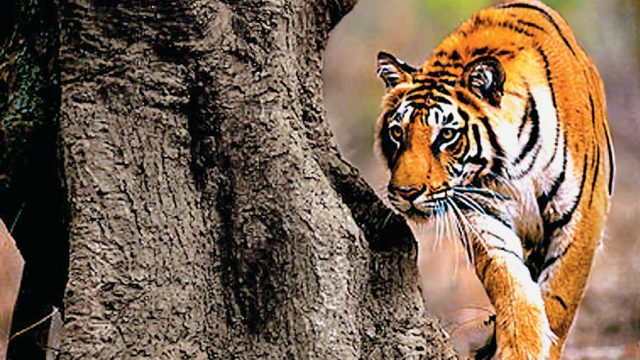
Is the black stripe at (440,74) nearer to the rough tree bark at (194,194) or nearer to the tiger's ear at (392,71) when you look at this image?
the tiger's ear at (392,71)

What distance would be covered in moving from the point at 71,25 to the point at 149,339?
0.81m

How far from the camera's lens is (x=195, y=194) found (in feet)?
11.0

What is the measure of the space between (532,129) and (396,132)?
53cm

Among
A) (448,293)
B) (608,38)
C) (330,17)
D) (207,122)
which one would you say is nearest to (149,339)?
(207,122)

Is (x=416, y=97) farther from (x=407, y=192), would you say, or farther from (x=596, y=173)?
(x=596, y=173)

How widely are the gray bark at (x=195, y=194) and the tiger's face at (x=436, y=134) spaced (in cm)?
39

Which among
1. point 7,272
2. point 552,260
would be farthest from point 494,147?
point 7,272

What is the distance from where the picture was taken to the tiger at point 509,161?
12.7 feet

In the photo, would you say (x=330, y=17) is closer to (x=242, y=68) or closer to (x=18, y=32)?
(x=242, y=68)

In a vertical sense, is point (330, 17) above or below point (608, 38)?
below

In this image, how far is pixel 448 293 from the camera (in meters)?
8.14

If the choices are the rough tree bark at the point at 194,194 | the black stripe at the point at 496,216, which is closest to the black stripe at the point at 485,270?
the black stripe at the point at 496,216

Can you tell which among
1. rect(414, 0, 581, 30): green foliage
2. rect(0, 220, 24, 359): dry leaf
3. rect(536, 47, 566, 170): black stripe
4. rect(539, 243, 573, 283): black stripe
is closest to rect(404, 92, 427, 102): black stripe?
rect(536, 47, 566, 170): black stripe

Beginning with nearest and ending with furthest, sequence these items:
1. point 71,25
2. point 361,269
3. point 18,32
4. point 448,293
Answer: point 71,25
point 361,269
point 18,32
point 448,293
